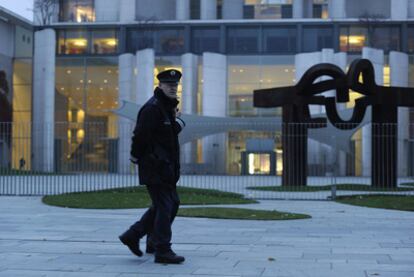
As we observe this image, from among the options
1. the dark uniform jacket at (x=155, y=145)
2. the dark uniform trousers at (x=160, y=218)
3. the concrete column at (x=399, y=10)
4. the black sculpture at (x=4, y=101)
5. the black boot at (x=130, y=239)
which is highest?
the concrete column at (x=399, y=10)

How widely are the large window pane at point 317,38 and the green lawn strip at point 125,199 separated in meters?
31.3

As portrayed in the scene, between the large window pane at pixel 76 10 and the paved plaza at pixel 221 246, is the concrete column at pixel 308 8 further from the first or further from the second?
the paved plaza at pixel 221 246

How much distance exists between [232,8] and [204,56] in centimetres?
756

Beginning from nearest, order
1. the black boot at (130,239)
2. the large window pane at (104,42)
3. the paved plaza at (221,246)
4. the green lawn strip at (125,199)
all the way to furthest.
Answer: the paved plaza at (221,246) → the black boot at (130,239) → the green lawn strip at (125,199) → the large window pane at (104,42)

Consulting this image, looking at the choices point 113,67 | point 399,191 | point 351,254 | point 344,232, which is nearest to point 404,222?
point 344,232

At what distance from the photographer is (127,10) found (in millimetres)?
52219

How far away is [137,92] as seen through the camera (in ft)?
160

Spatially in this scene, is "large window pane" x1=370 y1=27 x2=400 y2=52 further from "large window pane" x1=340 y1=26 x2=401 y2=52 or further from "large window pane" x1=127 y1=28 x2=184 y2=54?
"large window pane" x1=127 y1=28 x2=184 y2=54

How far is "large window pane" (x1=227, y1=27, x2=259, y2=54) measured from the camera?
50250mm

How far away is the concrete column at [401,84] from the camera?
149 feet

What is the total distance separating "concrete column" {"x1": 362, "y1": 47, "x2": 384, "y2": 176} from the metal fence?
9cm

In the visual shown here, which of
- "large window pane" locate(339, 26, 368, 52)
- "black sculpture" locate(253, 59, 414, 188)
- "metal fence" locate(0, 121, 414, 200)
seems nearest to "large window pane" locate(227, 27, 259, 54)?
"large window pane" locate(339, 26, 368, 52)

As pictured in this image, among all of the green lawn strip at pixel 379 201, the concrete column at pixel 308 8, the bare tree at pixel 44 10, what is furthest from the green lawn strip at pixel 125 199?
the concrete column at pixel 308 8

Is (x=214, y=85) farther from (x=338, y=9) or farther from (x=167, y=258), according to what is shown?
(x=167, y=258)
